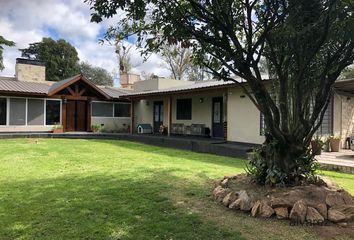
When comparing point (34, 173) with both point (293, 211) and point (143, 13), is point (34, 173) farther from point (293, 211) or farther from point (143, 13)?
point (293, 211)

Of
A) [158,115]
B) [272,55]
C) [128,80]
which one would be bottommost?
[158,115]

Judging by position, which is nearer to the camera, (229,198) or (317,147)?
(229,198)

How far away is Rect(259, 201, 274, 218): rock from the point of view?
465cm

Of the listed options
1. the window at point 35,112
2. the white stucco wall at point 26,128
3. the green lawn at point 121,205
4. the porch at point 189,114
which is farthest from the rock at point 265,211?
the window at point 35,112

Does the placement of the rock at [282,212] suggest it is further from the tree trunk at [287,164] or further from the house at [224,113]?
the house at [224,113]

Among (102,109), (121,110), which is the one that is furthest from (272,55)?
(121,110)

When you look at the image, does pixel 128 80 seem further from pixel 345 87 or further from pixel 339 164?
pixel 339 164

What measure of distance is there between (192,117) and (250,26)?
1289cm

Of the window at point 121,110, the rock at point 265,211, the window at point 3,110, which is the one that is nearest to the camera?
the rock at point 265,211

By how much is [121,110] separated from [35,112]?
230 inches

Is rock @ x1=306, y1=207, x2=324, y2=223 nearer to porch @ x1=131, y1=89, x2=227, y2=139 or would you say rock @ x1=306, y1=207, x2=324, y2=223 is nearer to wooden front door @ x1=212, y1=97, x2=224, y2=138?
porch @ x1=131, y1=89, x2=227, y2=139

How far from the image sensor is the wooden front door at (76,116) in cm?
2095

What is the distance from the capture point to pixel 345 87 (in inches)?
505

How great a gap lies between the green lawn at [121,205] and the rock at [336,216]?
46 cm
